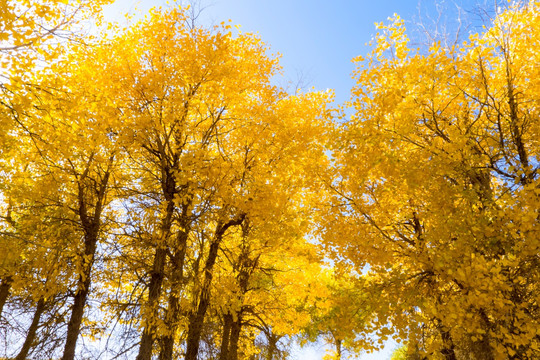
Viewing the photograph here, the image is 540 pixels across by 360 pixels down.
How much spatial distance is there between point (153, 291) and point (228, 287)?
156 cm

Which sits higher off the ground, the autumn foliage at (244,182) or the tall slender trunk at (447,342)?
the autumn foliage at (244,182)

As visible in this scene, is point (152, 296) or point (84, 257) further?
point (84, 257)

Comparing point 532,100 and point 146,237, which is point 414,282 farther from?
point 146,237

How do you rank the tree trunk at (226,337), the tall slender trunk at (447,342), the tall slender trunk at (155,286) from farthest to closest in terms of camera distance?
the tree trunk at (226,337), the tall slender trunk at (155,286), the tall slender trunk at (447,342)

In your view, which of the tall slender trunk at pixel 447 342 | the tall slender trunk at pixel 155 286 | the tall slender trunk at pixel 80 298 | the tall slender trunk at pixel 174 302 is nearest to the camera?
the tall slender trunk at pixel 447 342

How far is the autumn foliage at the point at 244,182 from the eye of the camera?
561 centimetres

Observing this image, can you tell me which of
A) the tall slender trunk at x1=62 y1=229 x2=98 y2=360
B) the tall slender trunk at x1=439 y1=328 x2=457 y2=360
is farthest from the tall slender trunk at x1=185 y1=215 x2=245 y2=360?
the tall slender trunk at x1=439 y1=328 x2=457 y2=360

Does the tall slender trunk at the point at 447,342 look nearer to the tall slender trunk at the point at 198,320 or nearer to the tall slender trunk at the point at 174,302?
the tall slender trunk at the point at 198,320

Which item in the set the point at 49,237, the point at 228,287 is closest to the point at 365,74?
the point at 228,287

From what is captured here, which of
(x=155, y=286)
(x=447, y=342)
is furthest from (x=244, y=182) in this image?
(x=447, y=342)

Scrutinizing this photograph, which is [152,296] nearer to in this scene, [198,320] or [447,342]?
[198,320]

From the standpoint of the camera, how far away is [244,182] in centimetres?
845

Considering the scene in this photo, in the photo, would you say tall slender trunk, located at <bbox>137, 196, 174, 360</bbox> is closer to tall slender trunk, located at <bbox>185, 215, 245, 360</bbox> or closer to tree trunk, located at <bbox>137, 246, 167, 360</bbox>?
tree trunk, located at <bbox>137, 246, 167, 360</bbox>

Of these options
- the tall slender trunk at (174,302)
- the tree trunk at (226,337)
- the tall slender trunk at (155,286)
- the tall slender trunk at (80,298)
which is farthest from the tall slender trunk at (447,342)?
the tall slender trunk at (80,298)
